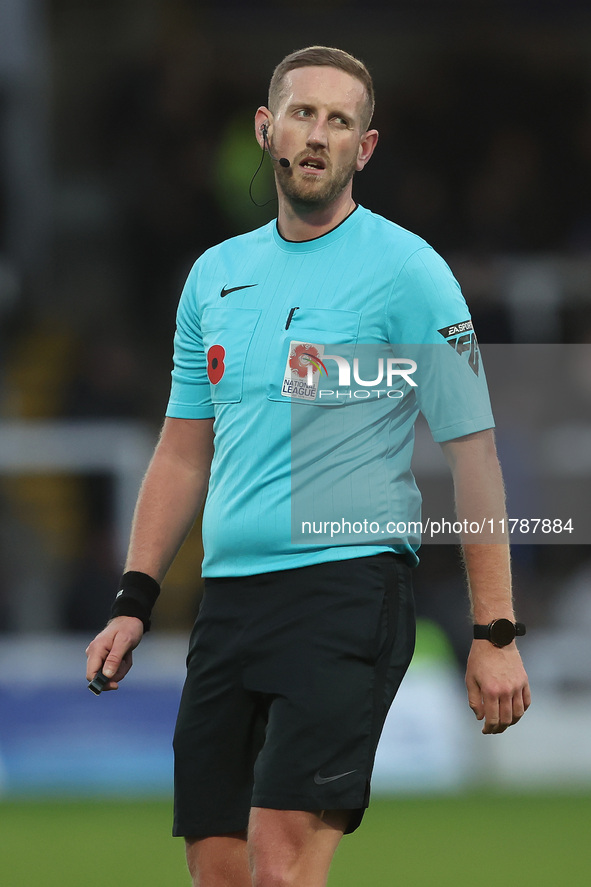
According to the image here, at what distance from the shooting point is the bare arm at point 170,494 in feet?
12.3

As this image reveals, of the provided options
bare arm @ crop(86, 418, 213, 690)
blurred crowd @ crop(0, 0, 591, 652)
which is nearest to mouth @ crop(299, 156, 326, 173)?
bare arm @ crop(86, 418, 213, 690)

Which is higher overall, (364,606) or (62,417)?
(62,417)

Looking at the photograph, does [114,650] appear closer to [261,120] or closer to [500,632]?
[500,632]

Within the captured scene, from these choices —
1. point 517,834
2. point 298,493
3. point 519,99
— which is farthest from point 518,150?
point 298,493

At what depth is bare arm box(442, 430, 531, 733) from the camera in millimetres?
3201

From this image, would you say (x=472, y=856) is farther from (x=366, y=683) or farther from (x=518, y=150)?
(x=518, y=150)

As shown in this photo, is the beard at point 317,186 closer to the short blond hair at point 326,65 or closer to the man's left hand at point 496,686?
the short blond hair at point 326,65

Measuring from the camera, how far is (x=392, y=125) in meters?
11.7

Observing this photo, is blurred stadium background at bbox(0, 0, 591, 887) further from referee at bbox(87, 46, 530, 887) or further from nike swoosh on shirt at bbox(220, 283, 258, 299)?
nike swoosh on shirt at bbox(220, 283, 258, 299)

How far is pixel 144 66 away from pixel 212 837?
947cm

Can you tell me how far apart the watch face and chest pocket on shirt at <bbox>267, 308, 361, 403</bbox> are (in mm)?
695

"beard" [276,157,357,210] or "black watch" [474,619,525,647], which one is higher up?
"beard" [276,157,357,210]

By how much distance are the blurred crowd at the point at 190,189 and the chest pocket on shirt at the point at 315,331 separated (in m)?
5.83

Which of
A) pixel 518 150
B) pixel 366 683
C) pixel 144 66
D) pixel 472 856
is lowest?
pixel 472 856
